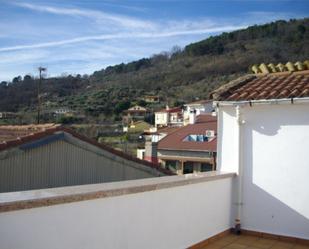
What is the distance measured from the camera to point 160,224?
4426 millimetres

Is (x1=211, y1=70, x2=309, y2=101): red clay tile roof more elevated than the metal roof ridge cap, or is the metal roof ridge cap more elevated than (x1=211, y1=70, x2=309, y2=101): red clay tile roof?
(x1=211, y1=70, x2=309, y2=101): red clay tile roof

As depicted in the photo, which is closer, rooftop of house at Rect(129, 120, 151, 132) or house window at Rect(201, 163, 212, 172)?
house window at Rect(201, 163, 212, 172)

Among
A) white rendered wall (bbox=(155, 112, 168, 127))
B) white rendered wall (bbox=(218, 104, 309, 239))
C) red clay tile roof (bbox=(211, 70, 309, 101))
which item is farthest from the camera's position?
white rendered wall (bbox=(155, 112, 168, 127))

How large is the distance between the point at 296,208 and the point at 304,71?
2.47 meters

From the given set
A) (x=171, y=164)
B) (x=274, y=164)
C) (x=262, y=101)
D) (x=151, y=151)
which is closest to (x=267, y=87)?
(x=262, y=101)

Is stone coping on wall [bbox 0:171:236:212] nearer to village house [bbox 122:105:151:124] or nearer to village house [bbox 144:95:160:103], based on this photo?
village house [bbox 122:105:151:124]

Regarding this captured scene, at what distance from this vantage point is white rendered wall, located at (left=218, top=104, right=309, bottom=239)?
5.64 m

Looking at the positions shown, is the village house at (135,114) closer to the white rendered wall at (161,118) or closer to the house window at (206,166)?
the white rendered wall at (161,118)

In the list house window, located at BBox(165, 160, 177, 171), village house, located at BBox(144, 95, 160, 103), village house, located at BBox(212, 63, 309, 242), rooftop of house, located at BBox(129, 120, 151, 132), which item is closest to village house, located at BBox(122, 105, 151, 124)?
rooftop of house, located at BBox(129, 120, 151, 132)

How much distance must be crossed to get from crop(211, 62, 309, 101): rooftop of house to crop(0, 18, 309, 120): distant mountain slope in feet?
115

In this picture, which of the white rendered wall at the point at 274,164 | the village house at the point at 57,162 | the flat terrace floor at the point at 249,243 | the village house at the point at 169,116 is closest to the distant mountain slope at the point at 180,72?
the village house at the point at 169,116

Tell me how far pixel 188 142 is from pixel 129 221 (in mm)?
26417

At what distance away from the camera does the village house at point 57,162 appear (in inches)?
355

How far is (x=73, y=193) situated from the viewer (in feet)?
10.9
